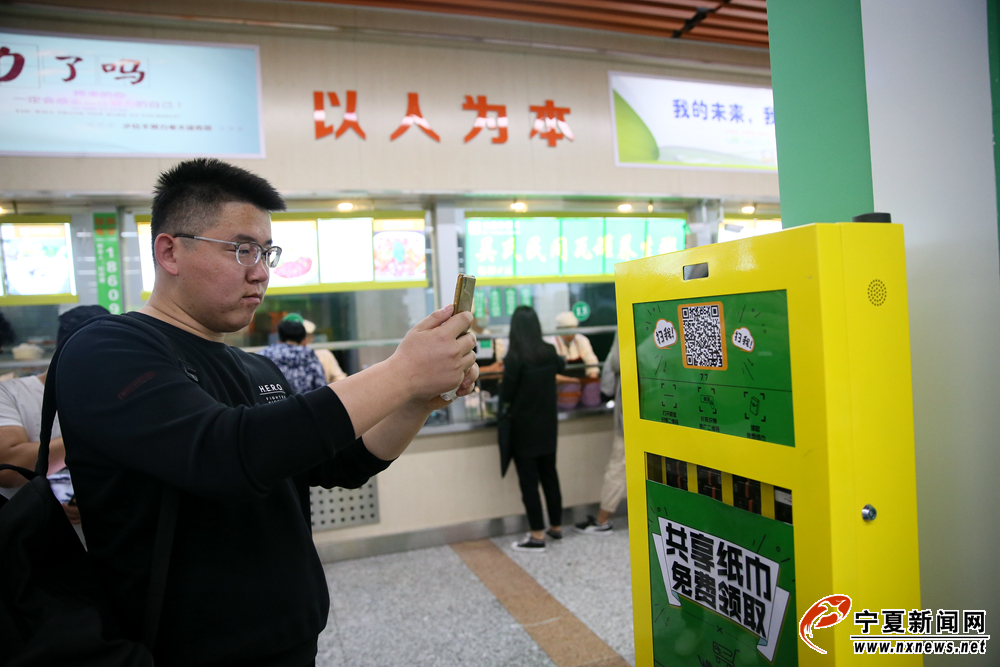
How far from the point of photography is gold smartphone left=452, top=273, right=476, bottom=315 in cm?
103

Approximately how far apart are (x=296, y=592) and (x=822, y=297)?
3.62 feet

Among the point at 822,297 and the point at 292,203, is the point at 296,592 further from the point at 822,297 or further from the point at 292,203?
the point at 292,203

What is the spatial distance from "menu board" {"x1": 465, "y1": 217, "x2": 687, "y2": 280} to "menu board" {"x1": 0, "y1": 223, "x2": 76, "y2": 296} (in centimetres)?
270

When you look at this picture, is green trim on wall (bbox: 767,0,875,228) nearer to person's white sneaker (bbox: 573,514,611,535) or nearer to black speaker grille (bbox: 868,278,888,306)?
black speaker grille (bbox: 868,278,888,306)

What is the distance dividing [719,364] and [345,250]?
3.58 meters

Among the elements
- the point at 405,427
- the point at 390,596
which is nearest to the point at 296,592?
the point at 405,427

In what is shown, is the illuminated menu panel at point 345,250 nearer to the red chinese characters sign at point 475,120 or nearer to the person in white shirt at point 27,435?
the red chinese characters sign at point 475,120

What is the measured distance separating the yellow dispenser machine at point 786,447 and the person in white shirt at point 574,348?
3.52 metres

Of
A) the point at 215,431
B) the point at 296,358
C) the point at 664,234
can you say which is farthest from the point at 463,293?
the point at 664,234

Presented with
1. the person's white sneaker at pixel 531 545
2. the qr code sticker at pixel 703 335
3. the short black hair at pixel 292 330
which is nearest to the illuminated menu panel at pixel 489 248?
the short black hair at pixel 292 330

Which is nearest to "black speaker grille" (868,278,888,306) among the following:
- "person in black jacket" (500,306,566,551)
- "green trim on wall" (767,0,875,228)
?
"green trim on wall" (767,0,875,228)

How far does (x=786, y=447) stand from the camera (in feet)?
3.40

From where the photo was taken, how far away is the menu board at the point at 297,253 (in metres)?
4.22

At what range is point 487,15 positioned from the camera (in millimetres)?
4156
